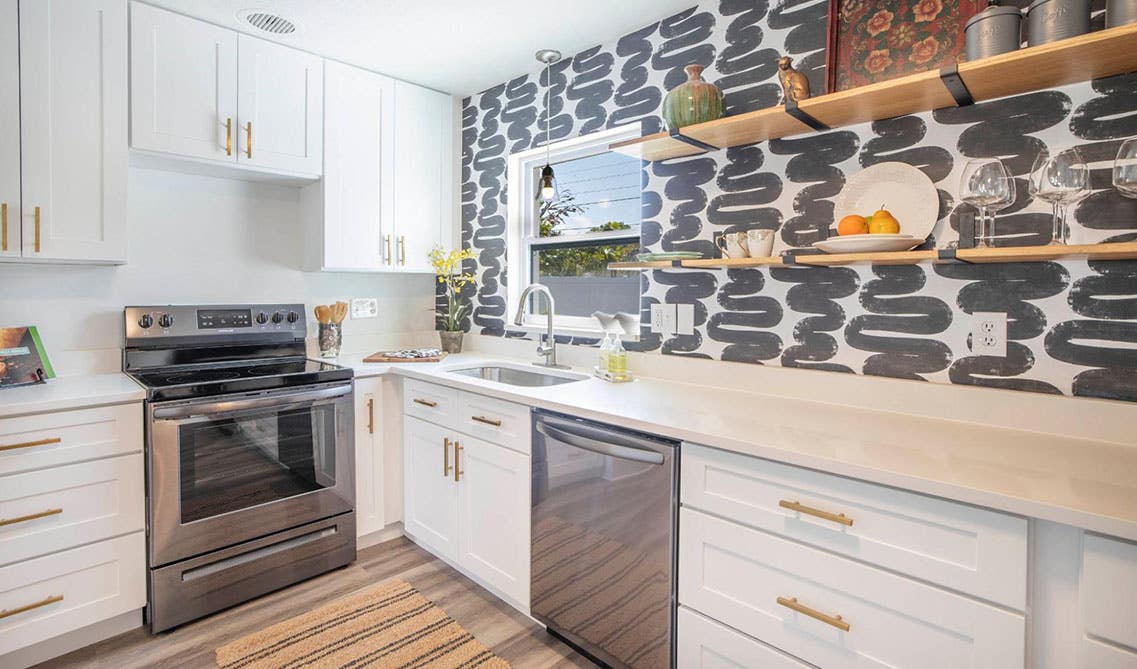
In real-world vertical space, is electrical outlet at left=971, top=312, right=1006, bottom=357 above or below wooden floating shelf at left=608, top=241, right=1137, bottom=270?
below

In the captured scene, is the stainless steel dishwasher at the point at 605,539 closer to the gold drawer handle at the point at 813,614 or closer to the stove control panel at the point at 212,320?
the gold drawer handle at the point at 813,614

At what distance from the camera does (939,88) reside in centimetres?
151

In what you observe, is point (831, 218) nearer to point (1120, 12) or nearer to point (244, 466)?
point (1120, 12)

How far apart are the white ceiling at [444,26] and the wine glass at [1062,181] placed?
56.4 inches

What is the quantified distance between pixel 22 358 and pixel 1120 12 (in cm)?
354

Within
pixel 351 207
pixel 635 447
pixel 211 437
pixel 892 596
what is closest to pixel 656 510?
pixel 635 447

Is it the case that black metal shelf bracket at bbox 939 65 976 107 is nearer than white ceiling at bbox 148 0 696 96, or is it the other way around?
black metal shelf bracket at bbox 939 65 976 107

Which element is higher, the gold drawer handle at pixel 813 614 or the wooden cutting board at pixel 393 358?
the wooden cutting board at pixel 393 358

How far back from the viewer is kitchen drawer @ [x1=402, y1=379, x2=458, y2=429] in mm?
2361

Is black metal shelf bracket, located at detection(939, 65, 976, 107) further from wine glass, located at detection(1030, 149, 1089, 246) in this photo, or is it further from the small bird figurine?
the small bird figurine

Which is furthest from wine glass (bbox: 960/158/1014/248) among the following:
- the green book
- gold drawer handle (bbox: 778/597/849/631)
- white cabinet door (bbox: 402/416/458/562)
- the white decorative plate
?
the green book

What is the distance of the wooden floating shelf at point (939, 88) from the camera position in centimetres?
128

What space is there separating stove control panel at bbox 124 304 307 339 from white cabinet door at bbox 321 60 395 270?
36 cm

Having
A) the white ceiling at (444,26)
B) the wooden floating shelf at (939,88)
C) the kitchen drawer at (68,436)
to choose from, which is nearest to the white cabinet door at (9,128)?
the white ceiling at (444,26)
